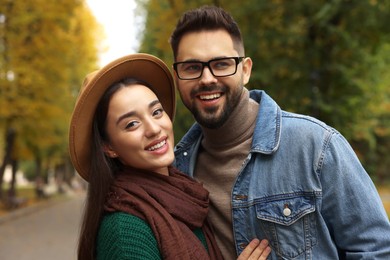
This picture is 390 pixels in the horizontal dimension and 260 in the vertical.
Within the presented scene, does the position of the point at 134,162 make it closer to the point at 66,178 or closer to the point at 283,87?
the point at 283,87

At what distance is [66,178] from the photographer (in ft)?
149

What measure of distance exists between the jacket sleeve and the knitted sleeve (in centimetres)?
87

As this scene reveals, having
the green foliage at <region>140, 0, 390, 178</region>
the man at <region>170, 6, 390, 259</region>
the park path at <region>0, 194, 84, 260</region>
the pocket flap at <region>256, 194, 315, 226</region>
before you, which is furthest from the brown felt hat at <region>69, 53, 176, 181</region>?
the green foliage at <region>140, 0, 390, 178</region>

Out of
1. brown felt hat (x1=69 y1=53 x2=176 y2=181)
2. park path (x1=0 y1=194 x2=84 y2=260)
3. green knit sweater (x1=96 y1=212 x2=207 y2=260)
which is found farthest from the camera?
park path (x1=0 y1=194 x2=84 y2=260)

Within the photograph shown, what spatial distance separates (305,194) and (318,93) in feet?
23.9

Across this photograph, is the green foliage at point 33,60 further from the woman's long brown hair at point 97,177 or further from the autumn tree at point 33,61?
the woman's long brown hair at point 97,177

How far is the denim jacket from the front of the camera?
7.90 ft

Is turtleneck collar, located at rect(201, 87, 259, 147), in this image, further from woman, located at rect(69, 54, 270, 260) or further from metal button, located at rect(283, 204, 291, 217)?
metal button, located at rect(283, 204, 291, 217)

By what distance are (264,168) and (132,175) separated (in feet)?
2.26

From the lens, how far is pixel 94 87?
8.51 feet

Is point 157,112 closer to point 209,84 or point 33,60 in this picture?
point 209,84

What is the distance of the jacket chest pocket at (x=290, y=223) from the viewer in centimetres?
250

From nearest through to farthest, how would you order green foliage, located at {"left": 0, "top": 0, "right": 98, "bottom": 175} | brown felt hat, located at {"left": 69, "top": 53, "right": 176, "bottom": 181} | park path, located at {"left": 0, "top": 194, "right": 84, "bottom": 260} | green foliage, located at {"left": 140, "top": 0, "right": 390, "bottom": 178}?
brown felt hat, located at {"left": 69, "top": 53, "right": 176, "bottom": 181}, green foliage, located at {"left": 140, "top": 0, "right": 390, "bottom": 178}, park path, located at {"left": 0, "top": 194, "right": 84, "bottom": 260}, green foliage, located at {"left": 0, "top": 0, "right": 98, "bottom": 175}

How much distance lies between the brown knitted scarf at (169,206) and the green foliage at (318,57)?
6729 mm
